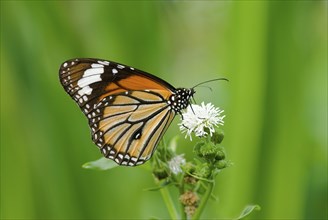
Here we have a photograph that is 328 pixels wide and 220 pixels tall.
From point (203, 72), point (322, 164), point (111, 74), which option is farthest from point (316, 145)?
point (111, 74)

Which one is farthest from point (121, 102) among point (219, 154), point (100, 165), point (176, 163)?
point (219, 154)

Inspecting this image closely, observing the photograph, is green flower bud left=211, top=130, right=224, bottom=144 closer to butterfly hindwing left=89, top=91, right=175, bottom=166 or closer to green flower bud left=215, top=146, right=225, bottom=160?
green flower bud left=215, top=146, right=225, bottom=160

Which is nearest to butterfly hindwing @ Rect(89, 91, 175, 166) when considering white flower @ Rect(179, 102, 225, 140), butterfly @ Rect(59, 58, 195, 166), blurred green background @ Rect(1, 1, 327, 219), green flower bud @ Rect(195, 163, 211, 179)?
butterfly @ Rect(59, 58, 195, 166)

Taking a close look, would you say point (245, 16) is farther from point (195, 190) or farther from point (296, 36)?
point (195, 190)

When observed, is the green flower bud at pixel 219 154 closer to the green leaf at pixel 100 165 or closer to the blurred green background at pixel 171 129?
the green leaf at pixel 100 165

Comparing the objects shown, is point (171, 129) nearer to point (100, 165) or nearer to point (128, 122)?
point (128, 122)

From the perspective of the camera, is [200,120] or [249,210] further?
[200,120]
